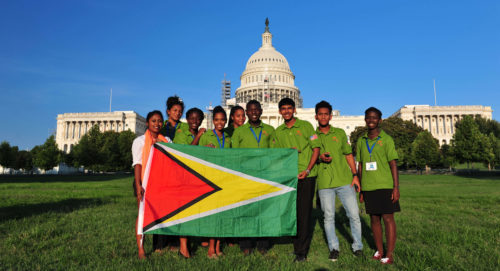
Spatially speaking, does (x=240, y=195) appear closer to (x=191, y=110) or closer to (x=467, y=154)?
(x=191, y=110)

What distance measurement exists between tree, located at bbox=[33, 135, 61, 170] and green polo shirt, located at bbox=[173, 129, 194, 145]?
5639 centimetres

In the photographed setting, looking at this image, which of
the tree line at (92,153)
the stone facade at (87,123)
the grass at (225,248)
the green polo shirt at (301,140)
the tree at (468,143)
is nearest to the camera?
the grass at (225,248)

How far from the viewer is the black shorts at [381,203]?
14.9 ft

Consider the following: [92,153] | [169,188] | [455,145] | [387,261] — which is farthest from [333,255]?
[92,153]

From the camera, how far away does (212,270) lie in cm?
382

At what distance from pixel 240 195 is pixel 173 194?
1073mm

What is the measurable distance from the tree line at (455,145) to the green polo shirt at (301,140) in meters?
21.3

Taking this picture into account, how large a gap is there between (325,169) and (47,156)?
59.0 m

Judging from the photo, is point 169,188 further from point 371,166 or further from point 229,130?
point 371,166

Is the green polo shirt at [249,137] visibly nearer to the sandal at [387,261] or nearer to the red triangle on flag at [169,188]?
the red triangle on flag at [169,188]

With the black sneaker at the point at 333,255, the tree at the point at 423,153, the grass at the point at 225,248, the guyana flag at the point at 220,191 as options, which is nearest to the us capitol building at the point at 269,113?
the tree at the point at 423,153

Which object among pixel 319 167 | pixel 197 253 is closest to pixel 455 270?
pixel 319 167

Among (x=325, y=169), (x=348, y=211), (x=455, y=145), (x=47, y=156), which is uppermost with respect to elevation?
(x=455, y=145)

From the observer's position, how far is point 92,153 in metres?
46.7
